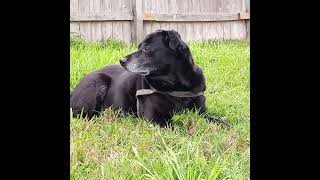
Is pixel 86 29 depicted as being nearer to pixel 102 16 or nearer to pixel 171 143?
pixel 102 16

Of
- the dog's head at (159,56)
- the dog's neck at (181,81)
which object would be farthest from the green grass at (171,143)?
the dog's head at (159,56)

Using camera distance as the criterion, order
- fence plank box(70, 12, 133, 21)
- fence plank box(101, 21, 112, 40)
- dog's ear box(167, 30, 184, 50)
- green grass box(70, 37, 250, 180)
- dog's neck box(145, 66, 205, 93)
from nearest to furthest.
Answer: green grass box(70, 37, 250, 180) < dog's ear box(167, 30, 184, 50) < dog's neck box(145, 66, 205, 93) < fence plank box(70, 12, 133, 21) < fence plank box(101, 21, 112, 40)

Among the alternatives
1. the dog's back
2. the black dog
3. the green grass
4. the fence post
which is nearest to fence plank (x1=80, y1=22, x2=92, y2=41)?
the fence post

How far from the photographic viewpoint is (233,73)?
509 cm

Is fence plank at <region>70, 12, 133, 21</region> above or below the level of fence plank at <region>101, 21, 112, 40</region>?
above

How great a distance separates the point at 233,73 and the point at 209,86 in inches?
24.0

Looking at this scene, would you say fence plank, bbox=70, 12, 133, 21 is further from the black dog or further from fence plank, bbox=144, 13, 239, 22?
the black dog

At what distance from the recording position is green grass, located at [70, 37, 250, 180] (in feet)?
6.54

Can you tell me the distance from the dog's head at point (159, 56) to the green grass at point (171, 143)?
39 centimetres

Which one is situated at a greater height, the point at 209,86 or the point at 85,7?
the point at 85,7
